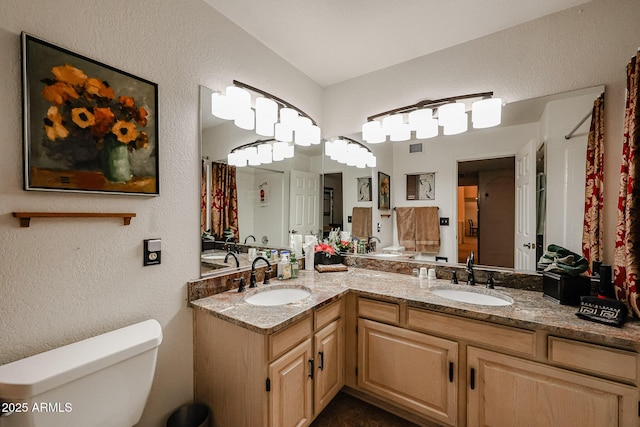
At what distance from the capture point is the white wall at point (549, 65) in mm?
1458

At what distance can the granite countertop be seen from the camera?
1.12 m

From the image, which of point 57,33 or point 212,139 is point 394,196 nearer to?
point 212,139

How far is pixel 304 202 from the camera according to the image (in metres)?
2.46

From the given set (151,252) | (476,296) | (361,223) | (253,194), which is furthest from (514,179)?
(151,252)

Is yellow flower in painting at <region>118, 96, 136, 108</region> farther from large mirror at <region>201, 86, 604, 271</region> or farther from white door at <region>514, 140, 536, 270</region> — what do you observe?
white door at <region>514, 140, 536, 270</region>

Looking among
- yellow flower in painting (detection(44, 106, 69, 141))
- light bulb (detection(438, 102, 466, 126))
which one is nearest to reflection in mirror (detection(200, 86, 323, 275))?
yellow flower in painting (detection(44, 106, 69, 141))

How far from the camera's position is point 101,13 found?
1151 mm

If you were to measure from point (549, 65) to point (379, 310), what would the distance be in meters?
1.86

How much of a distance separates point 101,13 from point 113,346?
142 centimetres

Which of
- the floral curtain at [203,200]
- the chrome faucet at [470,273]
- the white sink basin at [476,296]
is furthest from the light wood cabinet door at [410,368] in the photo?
the floral curtain at [203,200]

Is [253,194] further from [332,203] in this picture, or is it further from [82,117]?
[82,117]

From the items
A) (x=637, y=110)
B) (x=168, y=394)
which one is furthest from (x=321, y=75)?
(x=168, y=394)

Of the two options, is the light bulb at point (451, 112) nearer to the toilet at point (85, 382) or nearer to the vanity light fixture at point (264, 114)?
the vanity light fixture at point (264, 114)

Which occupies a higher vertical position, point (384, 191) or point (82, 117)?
point (82, 117)
